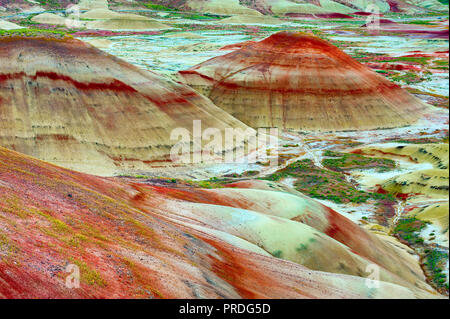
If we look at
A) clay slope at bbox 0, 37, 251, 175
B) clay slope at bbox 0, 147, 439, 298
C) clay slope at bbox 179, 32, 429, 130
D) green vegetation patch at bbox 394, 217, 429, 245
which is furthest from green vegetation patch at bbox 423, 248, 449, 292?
clay slope at bbox 179, 32, 429, 130

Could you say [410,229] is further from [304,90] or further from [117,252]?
[304,90]

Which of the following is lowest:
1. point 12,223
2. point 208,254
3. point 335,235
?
point 335,235

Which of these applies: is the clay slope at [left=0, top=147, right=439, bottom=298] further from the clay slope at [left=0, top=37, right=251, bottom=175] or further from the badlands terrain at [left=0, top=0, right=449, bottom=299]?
the clay slope at [left=0, top=37, right=251, bottom=175]

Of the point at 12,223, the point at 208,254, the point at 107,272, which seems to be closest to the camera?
the point at 107,272

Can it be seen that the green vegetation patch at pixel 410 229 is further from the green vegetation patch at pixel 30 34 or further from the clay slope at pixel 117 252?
the green vegetation patch at pixel 30 34
